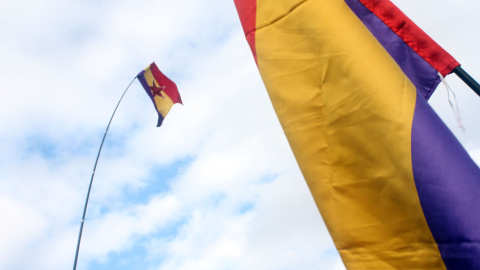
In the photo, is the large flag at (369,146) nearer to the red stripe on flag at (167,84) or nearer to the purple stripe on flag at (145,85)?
the purple stripe on flag at (145,85)

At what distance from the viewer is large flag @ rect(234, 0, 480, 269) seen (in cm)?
242

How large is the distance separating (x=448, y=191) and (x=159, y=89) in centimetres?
1162

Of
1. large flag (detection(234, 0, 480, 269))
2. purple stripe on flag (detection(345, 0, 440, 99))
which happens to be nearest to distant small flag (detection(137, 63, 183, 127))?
large flag (detection(234, 0, 480, 269))

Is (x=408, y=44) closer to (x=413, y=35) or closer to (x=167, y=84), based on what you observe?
(x=413, y=35)

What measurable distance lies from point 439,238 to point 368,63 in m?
1.10

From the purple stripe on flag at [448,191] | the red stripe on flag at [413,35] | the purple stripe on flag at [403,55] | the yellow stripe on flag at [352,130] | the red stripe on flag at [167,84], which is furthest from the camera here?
the red stripe on flag at [167,84]

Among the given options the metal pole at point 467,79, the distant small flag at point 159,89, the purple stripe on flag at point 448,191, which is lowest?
the purple stripe on flag at point 448,191

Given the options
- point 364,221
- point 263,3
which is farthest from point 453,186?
point 263,3

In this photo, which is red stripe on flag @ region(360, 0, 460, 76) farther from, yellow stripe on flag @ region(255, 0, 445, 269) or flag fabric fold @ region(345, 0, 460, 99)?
yellow stripe on flag @ region(255, 0, 445, 269)

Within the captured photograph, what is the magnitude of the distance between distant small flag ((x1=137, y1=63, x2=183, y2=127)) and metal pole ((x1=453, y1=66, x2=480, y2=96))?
1067 cm

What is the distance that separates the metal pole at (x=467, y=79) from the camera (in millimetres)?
2645

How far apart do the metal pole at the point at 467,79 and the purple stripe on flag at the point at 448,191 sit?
0.32 metres

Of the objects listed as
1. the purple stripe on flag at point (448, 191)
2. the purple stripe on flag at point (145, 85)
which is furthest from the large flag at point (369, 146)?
the purple stripe on flag at point (145, 85)

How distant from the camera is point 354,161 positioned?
285cm
